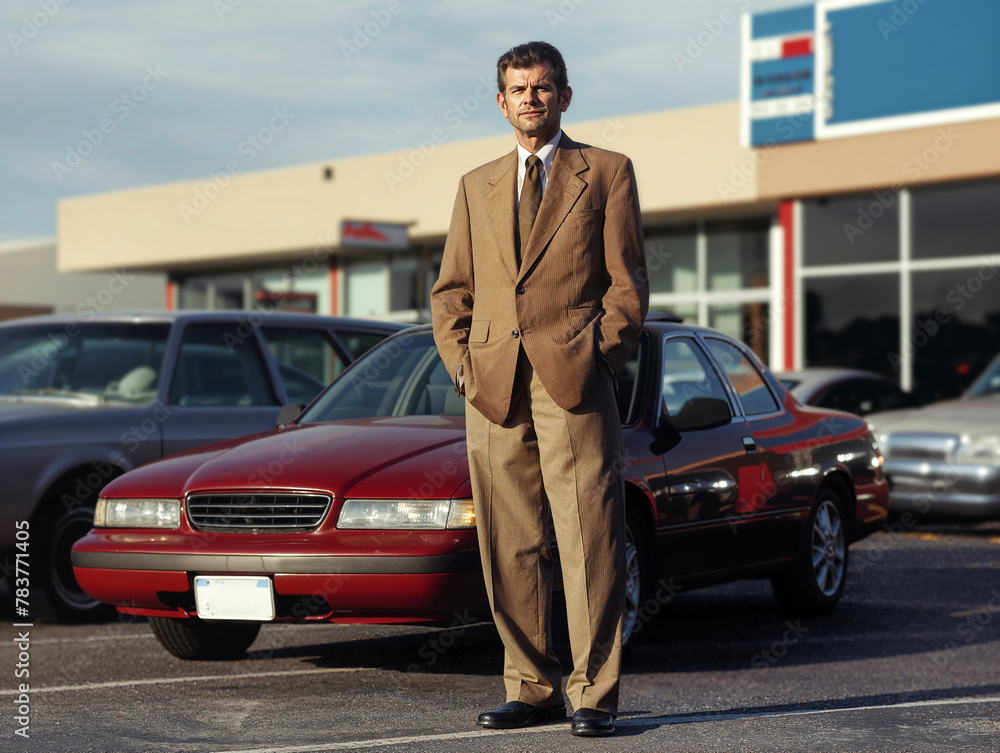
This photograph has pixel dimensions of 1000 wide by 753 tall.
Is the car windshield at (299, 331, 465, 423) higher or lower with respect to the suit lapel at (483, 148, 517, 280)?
lower

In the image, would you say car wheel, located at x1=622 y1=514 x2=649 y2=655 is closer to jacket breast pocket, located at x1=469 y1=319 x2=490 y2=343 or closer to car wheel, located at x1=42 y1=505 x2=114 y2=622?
jacket breast pocket, located at x1=469 y1=319 x2=490 y2=343

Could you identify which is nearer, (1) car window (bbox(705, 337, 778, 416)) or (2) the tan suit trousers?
(2) the tan suit trousers

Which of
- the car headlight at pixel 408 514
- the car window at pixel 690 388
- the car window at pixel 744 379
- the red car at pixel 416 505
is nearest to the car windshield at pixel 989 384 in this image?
the red car at pixel 416 505

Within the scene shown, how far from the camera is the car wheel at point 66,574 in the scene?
762 cm

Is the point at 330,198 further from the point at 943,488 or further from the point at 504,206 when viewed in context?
the point at 504,206

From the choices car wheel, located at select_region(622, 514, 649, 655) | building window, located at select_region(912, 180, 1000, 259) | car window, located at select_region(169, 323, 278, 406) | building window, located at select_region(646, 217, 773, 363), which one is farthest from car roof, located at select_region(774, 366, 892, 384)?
building window, located at select_region(646, 217, 773, 363)

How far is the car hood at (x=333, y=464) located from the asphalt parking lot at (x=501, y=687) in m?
0.58

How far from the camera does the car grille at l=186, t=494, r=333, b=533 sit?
562 cm

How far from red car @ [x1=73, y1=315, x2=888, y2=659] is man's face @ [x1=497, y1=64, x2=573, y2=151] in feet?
3.61

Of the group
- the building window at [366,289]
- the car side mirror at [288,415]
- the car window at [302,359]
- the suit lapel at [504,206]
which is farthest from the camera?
the building window at [366,289]

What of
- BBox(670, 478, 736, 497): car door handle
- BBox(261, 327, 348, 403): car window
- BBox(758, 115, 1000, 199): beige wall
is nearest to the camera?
BBox(670, 478, 736, 497): car door handle

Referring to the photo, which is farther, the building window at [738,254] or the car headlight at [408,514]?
the building window at [738,254]

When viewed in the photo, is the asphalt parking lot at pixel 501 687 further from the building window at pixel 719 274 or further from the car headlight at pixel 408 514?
the building window at pixel 719 274

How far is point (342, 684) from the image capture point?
5.75m
